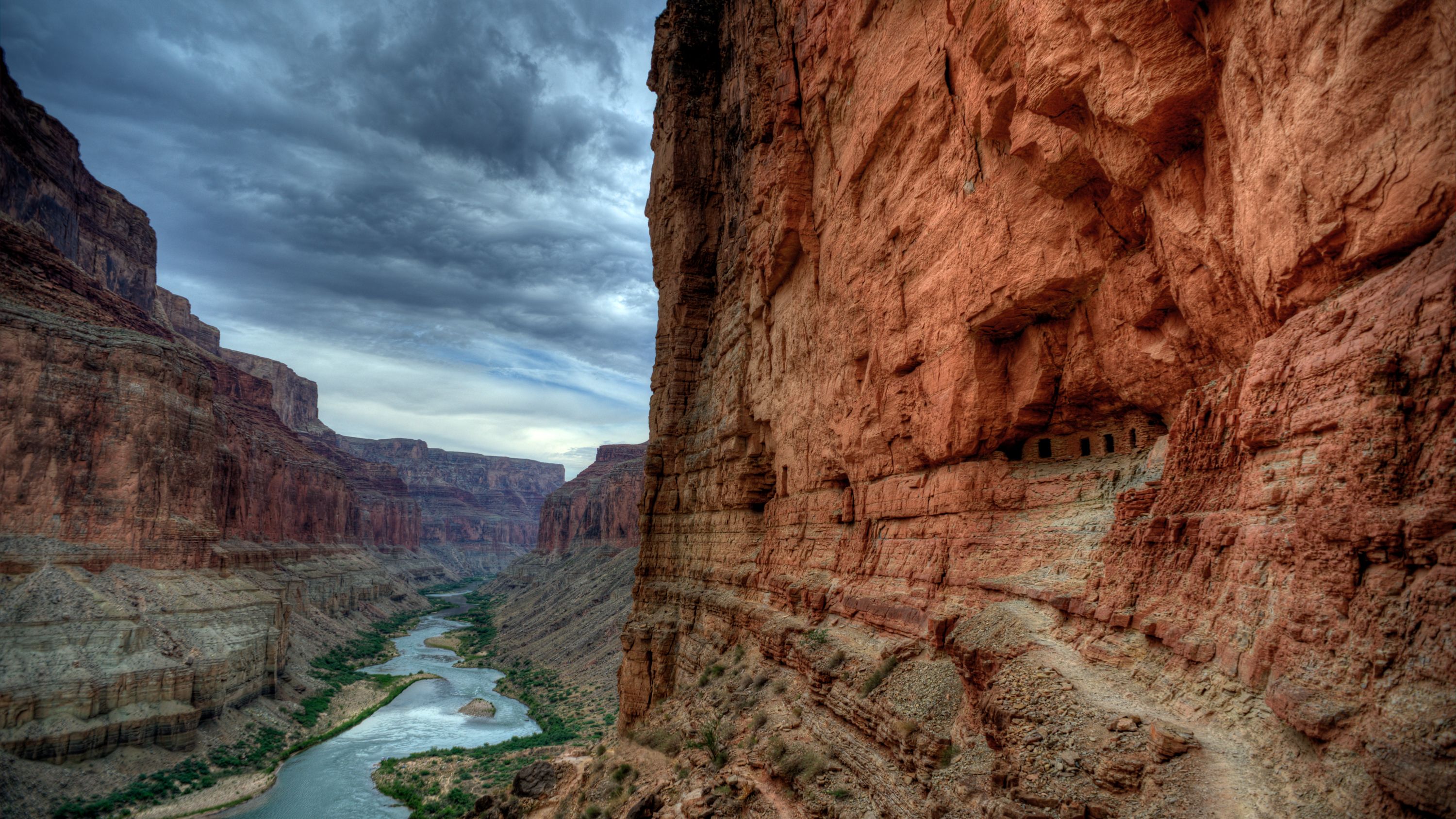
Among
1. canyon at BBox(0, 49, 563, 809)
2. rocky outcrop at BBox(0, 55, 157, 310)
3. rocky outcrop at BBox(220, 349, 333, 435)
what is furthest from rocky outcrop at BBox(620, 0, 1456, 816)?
rocky outcrop at BBox(220, 349, 333, 435)

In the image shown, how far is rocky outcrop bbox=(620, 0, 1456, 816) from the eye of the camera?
5.36 m

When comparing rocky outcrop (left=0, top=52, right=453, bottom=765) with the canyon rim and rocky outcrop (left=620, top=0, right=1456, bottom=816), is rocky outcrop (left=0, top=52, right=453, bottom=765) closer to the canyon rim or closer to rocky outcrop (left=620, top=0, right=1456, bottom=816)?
the canyon rim

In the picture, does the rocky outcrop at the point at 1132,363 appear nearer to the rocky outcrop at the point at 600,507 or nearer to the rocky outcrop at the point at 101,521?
the rocky outcrop at the point at 101,521

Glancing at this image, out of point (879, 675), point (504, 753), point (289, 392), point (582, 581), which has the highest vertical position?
point (289, 392)

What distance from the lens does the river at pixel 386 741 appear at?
3203cm

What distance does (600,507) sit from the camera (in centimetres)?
11888

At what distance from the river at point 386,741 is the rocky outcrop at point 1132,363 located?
77.4ft

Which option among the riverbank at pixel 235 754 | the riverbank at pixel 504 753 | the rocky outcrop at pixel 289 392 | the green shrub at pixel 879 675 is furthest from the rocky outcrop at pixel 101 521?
the rocky outcrop at pixel 289 392

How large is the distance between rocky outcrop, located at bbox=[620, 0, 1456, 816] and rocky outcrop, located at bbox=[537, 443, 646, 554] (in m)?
69.2

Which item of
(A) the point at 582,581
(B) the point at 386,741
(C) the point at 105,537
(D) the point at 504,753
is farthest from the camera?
(A) the point at 582,581

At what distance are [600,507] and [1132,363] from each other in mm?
113477

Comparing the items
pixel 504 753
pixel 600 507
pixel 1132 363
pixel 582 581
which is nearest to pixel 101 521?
pixel 504 753

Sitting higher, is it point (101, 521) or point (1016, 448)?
point (1016, 448)

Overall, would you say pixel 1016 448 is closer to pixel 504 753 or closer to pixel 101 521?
pixel 504 753
